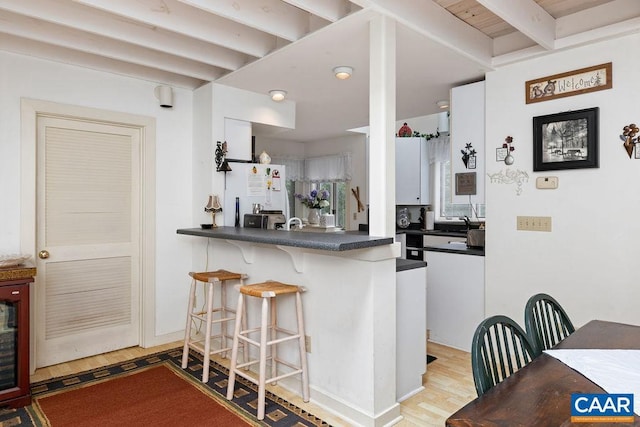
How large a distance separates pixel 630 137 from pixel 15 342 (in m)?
3.99

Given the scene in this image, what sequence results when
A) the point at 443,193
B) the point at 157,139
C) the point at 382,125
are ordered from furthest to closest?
the point at 443,193
the point at 157,139
the point at 382,125

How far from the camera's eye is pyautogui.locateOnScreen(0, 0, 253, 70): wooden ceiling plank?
239cm

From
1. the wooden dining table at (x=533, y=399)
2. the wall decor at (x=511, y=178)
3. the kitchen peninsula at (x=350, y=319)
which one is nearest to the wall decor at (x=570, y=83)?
the wall decor at (x=511, y=178)

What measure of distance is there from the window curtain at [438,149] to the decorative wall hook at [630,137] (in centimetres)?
311

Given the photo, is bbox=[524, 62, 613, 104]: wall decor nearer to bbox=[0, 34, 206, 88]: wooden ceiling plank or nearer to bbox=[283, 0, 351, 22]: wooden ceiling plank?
bbox=[283, 0, 351, 22]: wooden ceiling plank

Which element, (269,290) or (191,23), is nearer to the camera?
(269,290)

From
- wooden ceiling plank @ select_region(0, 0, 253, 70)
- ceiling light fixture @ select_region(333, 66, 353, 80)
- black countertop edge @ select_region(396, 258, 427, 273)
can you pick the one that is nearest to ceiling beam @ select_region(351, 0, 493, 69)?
ceiling light fixture @ select_region(333, 66, 353, 80)

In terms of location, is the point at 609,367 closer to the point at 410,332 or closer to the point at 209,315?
the point at 410,332

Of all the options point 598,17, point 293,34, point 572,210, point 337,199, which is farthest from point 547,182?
point 337,199

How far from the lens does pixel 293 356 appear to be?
277 centimetres

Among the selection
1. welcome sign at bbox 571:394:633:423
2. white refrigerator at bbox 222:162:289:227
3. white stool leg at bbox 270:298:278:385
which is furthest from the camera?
white refrigerator at bbox 222:162:289:227

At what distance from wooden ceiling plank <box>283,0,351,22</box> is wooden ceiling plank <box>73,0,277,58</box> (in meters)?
0.69

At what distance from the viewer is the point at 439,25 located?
103 inches

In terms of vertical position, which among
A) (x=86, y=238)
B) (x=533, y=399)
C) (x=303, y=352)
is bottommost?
(x=303, y=352)
